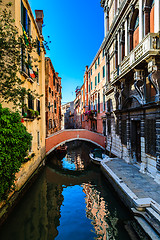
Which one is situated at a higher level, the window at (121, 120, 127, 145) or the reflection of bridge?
the window at (121, 120, 127, 145)

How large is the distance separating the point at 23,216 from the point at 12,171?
2.74m

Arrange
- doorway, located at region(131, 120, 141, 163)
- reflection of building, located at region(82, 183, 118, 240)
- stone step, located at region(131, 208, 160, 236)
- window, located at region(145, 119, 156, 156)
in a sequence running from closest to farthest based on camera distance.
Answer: stone step, located at region(131, 208, 160, 236), reflection of building, located at region(82, 183, 118, 240), window, located at region(145, 119, 156, 156), doorway, located at region(131, 120, 141, 163)

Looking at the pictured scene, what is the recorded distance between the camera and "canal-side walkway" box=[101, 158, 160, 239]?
4848mm

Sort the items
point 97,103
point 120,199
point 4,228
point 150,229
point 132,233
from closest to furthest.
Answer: point 150,229 < point 132,233 < point 4,228 < point 120,199 < point 97,103

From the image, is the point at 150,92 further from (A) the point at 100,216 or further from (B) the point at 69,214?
(B) the point at 69,214

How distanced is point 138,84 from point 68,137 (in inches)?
400

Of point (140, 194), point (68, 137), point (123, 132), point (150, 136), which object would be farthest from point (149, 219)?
point (68, 137)

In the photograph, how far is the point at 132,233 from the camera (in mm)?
5070

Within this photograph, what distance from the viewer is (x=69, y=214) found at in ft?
22.7

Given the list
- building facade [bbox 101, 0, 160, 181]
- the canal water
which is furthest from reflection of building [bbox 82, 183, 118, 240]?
building facade [bbox 101, 0, 160, 181]

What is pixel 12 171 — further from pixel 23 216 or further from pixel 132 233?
pixel 132 233

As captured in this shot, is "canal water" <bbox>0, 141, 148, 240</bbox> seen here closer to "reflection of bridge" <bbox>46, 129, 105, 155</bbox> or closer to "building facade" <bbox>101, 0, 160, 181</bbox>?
"building facade" <bbox>101, 0, 160, 181</bbox>

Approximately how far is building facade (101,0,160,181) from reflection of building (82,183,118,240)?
287 centimetres

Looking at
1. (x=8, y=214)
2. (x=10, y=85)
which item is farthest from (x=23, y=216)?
(x=10, y=85)
